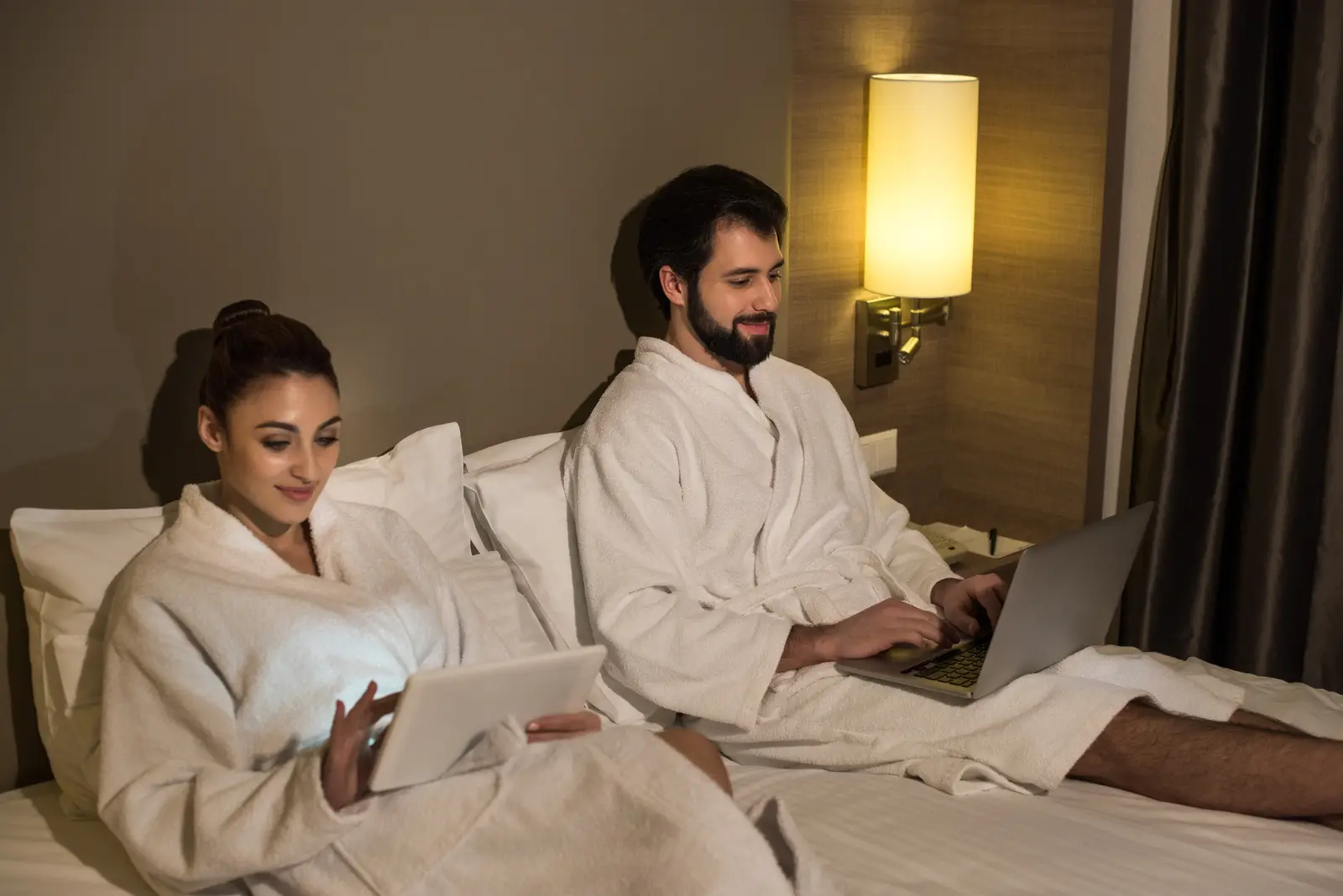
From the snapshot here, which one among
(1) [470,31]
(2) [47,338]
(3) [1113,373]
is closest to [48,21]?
(2) [47,338]

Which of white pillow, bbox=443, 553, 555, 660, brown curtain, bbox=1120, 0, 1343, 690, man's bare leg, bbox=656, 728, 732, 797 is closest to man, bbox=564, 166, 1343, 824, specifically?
white pillow, bbox=443, 553, 555, 660

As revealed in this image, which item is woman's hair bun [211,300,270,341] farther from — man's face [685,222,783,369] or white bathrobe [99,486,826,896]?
man's face [685,222,783,369]

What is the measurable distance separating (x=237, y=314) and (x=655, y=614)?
30.2 inches

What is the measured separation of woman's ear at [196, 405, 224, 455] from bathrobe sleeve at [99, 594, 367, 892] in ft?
0.72

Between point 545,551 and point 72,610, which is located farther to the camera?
point 545,551

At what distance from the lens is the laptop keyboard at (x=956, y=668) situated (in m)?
2.14

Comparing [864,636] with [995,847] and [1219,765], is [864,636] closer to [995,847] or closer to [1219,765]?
[995,847]

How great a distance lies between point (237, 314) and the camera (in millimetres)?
1911

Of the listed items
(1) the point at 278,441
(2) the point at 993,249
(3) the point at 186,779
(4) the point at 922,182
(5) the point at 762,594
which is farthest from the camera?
(2) the point at 993,249

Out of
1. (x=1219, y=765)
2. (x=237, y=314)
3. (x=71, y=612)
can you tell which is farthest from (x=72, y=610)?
(x=1219, y=765)

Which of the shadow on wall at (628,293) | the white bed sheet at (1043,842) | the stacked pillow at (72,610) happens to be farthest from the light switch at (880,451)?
the stacked pillow at (72,610)

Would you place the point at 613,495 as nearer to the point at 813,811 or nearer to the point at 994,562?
the point at 813,811

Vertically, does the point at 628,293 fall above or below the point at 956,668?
above

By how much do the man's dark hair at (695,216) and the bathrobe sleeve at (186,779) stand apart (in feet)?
3.54
